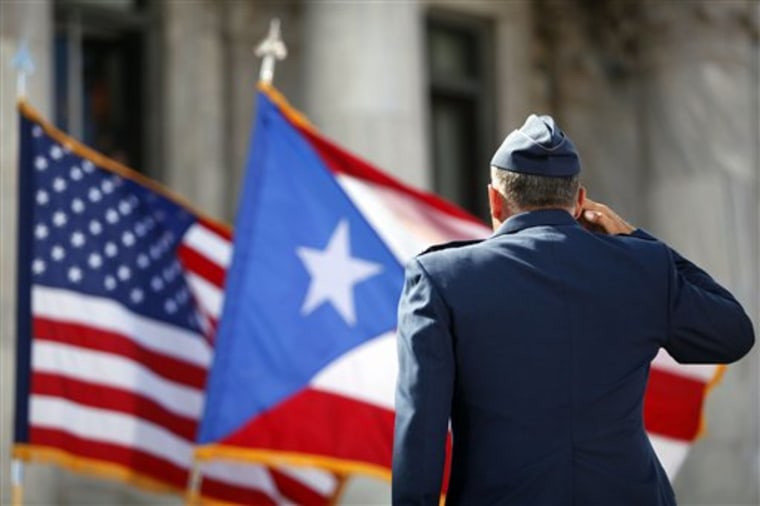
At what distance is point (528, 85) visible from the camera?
46.4ft

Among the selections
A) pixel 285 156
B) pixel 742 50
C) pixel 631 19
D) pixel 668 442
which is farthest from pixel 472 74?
pixel 668 442

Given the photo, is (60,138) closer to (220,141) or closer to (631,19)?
(220,141)

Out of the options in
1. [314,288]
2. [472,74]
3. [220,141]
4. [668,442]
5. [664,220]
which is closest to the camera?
[668,442]

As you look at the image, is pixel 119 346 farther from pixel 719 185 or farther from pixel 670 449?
pixel 719 185

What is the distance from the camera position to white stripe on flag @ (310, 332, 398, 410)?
26.6ft

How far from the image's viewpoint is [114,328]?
8.93m

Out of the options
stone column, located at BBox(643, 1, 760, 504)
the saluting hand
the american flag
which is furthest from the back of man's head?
stone column, located at BBox(643, 1, 760, 504)

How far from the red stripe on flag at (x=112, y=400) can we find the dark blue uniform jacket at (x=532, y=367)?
515cm

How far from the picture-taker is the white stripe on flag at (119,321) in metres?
8.69

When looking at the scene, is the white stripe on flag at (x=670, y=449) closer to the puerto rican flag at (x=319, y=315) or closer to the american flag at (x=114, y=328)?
the puerto rican flag at (x=319, y=315)

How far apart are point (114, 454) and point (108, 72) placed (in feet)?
13.0

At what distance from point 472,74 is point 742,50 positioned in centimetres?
238

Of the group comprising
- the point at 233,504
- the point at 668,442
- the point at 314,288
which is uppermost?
the point at 314,288

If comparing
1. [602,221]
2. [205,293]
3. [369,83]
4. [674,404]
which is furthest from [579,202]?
[369,83]
